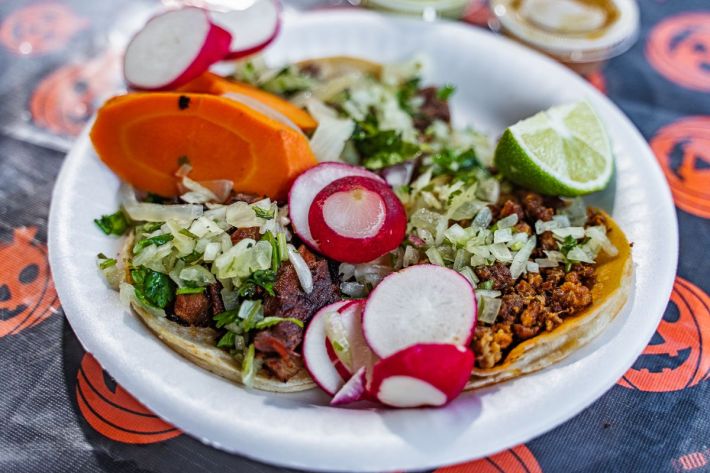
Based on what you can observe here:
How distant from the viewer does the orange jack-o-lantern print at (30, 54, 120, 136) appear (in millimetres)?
3836

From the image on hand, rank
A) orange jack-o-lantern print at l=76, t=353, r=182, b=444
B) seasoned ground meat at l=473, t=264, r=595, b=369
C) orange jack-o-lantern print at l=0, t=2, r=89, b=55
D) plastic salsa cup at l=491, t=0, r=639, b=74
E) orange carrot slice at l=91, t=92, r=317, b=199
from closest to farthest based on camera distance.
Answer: seasoned ground meat at l=473, t=264, r=595, b=369, orange jack-o-lantern print at l=76, t=353, r=182, b=444, orange carrot slice at l=91, t=92, r=317, b=199, plastic salsa cup at l=491, t=0, r=639, b=74, orange jack-o-lantern print at l=0, t=2, r=89, b=55

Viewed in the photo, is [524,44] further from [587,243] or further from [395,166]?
[587,243]

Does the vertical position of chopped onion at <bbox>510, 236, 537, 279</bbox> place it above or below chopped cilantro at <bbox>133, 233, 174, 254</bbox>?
below

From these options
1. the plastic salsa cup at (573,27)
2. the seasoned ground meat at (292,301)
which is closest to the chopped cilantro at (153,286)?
the seasoned ground meat at (292,301)

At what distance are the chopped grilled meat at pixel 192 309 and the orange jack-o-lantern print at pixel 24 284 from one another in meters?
0.87

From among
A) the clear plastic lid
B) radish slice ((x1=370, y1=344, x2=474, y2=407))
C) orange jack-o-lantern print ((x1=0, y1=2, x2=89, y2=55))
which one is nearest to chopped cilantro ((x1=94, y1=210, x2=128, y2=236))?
radish slice ((x1=370, y1=344, x2=474, y2=407))

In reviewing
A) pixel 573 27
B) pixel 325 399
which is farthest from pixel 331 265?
pixel 573 27

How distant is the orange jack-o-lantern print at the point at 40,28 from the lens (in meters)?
4.36

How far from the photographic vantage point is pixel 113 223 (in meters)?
2.83

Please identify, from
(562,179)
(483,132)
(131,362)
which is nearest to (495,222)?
(562,179)

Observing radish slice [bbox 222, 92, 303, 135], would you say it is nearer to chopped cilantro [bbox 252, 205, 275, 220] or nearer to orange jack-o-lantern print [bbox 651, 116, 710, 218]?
chopped cilantro [bbox 252, 205, 275, 220]

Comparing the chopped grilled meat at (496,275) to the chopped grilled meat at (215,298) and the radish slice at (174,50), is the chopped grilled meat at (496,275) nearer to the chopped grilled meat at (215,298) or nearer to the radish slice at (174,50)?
the chopped grilled meat at (215,298)

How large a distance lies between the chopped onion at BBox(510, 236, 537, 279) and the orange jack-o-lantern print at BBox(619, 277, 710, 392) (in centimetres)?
68

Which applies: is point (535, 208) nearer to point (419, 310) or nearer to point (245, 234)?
point (419, 310)
